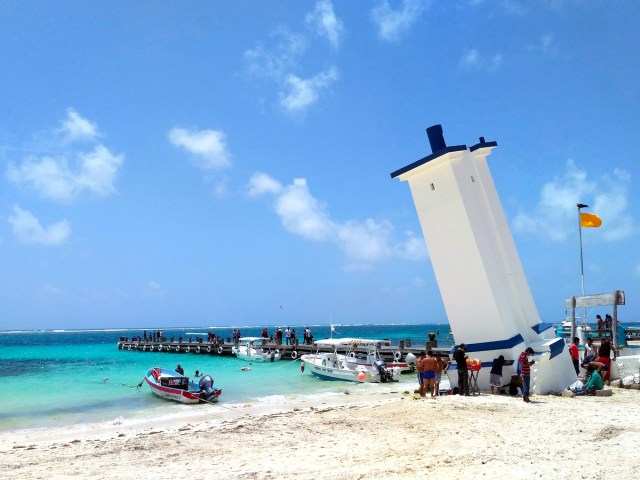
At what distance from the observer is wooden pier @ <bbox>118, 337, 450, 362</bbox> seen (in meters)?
33.9

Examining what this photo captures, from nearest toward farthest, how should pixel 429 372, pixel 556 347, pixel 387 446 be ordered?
pixel 387 446, pixel 556 347, pixel 429 372

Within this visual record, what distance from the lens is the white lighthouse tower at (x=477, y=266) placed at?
1498 centimetres

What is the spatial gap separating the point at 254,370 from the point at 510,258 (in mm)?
20903

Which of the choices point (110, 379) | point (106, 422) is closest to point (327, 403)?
point (106, 422)

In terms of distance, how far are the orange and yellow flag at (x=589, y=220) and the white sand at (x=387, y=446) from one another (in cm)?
1160

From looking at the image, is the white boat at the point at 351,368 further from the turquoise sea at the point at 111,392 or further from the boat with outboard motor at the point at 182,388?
the boat with outboard motor at the point at 182,388

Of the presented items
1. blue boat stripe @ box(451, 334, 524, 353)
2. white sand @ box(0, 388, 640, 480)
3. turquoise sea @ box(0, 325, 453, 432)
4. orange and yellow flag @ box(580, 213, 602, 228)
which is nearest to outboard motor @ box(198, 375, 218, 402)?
turquoise sea @ box(0, 325, 453, 432)

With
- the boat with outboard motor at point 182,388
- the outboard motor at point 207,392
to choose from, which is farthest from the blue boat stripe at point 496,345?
the boat with outboard motor at point 182,388

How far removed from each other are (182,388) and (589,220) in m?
18.7

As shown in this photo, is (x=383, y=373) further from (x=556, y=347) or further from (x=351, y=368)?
(x=556, y=347)

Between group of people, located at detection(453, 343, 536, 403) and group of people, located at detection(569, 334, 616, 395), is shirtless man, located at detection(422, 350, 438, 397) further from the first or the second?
group of people, located at detection(569, 334, 616, 395)

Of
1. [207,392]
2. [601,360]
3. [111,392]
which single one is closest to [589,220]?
[601,360]

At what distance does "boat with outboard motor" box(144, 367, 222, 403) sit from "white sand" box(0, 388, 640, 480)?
550 cm

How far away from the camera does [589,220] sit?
24109 mm
